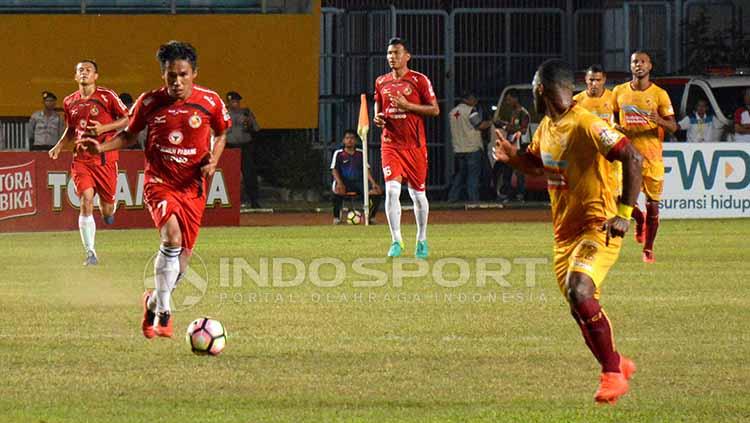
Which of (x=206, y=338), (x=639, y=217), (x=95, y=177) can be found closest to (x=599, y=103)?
(x=639, y=217)

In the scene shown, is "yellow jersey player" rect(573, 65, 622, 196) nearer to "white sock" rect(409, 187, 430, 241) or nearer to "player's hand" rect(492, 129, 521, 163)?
"white sock" rect(409, 187, 430, 241)

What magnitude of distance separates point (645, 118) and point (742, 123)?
1192 centimetres

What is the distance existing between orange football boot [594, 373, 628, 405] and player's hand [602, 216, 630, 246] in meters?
0.76

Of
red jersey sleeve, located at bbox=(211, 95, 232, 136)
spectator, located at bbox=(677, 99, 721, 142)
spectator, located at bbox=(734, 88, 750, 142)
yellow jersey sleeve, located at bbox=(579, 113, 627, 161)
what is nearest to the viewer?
yellow jersey sleeve, located at bbox=(579, 113, 627, 161)

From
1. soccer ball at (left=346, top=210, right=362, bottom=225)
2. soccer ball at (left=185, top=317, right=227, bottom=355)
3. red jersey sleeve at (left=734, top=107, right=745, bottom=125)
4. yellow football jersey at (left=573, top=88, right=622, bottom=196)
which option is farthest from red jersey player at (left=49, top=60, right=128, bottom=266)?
red jersey sleeve at (left=734, top=107, right=745, bottom=125)

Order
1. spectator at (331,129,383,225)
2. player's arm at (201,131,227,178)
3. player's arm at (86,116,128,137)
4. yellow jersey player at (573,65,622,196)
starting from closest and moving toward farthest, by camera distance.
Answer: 1. player's arm at (86,116,128,137)
2. player's arm at (201,131,227,178)
3. yellow jersey player at (573,65,622,196)
4. spectator at (331,129,383,225)

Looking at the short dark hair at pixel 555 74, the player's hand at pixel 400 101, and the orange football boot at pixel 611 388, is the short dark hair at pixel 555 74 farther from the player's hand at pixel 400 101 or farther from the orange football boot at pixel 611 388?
the player's hand at pixel 400 101

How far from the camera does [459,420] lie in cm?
848

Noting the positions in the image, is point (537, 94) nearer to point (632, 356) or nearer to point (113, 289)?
point (632, 356)

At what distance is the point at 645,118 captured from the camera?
18578mm

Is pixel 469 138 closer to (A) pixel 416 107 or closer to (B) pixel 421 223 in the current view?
(B) pixel 421 223

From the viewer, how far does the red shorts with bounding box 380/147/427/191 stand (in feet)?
61.9

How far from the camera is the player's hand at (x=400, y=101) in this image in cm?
1838

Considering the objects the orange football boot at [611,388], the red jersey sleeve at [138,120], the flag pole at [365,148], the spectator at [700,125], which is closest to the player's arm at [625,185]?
the orange football boot at [611,388]
